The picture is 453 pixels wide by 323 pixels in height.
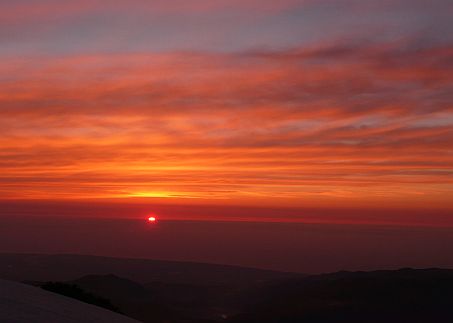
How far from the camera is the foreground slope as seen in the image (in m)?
15.7

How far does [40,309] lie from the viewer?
17609 millimetres

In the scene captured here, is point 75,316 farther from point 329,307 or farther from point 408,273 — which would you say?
point 408,273

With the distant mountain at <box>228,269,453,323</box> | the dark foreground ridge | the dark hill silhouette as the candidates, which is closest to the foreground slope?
the dark hill silhouette

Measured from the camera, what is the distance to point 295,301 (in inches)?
5157

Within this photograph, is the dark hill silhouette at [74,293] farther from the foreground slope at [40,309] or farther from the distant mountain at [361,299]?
the distant mountain at [361,299]

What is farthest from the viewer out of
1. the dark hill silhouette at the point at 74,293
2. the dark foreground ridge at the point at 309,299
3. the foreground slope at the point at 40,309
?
the dark foreground ridge at the point at 309,299

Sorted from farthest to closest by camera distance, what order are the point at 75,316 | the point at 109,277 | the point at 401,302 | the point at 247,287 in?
the point at 247,287 → the point at 109,277 → the point at 401,302 → the point at 75,316

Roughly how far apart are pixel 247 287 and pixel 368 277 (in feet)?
155

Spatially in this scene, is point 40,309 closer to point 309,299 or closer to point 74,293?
point 74,293

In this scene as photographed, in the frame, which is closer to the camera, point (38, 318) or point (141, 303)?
point (38, 318)

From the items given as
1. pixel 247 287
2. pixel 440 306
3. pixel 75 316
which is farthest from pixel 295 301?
pixel 75 316

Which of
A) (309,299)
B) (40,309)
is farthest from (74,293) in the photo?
(309,299)

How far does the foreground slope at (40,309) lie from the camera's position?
51.5ft

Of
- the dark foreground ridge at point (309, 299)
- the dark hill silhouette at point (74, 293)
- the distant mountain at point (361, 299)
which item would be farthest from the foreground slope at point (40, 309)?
the distant mountain at point (361, 299)
